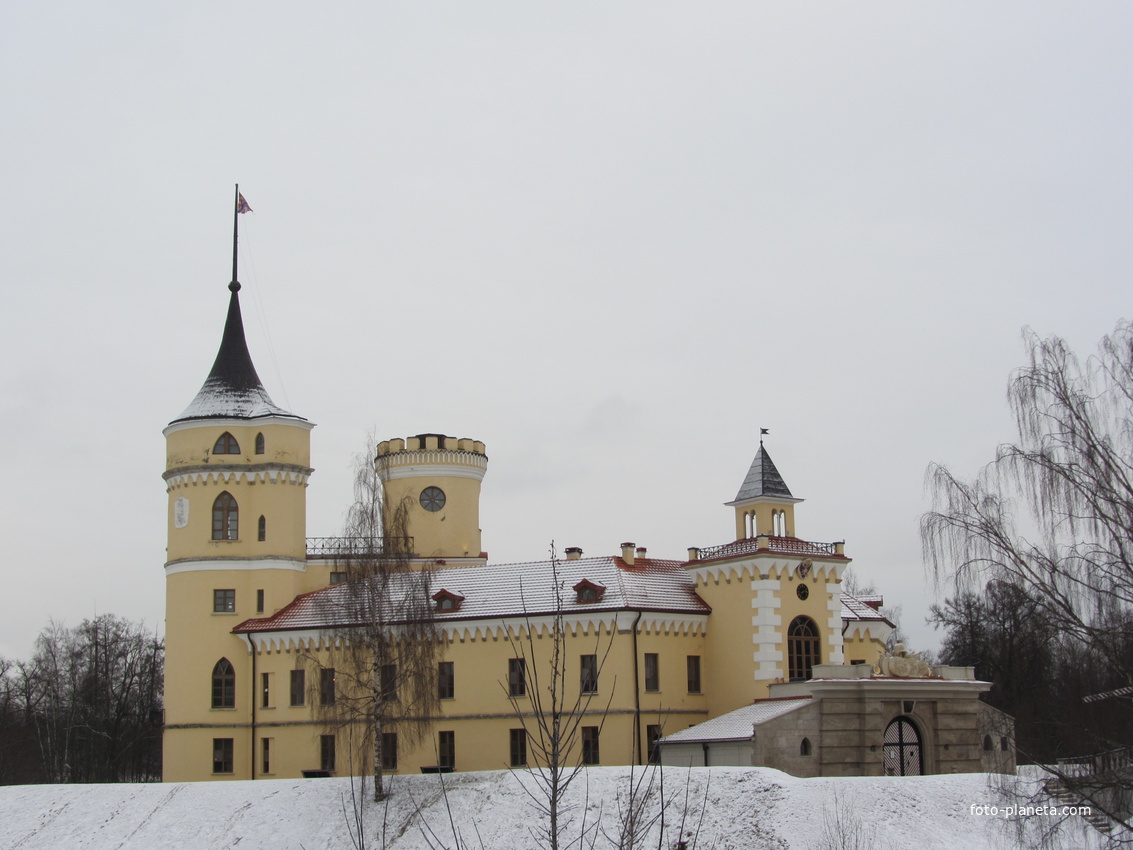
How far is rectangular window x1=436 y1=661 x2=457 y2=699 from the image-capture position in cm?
4709

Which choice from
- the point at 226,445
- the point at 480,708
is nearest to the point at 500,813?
the point at 480,708

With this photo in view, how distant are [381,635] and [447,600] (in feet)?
18.6

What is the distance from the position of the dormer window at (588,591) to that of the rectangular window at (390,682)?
700cm

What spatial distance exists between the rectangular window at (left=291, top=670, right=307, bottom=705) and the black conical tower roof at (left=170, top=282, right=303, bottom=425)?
10.2m

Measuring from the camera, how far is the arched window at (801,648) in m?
45.7

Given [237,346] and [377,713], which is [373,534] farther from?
[237,346]

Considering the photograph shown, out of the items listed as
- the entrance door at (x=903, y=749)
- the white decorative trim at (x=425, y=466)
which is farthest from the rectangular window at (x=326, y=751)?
the entrance door at (x=903, y=749)

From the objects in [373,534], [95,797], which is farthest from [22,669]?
[373,534]

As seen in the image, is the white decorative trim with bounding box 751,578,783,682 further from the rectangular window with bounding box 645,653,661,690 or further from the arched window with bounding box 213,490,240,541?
the arched window with bounding box 213,490,240,541

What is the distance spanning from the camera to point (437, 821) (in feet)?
125

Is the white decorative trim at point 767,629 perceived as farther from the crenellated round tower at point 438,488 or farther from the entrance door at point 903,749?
the crenellated round tower at point 438,488

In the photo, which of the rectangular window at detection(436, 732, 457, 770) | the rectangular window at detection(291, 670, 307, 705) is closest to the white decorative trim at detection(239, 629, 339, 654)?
the rectangular window at detection(291, 670, 307, 705)

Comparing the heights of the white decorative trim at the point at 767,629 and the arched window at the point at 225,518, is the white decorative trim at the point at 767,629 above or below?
below

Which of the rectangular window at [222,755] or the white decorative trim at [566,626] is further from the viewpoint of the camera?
the rectangular window at [222,755]
